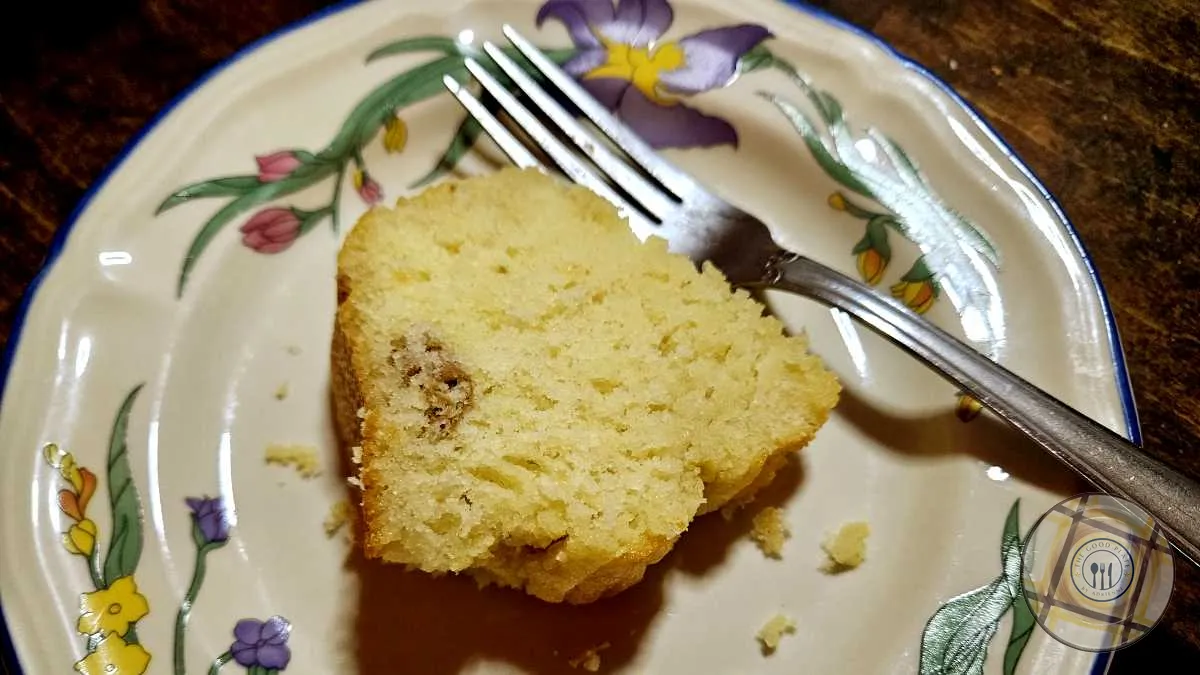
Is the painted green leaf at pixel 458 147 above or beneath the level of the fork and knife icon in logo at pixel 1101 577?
above

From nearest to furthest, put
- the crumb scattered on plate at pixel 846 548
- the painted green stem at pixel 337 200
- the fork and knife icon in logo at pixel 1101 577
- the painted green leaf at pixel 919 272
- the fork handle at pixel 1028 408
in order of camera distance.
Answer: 1. the fork handle at pixel 1028 408
2. the fork and knife icon in logo at pixel 1101 577
3. the crumb scattered on plate at pixel 846 548
4. the painted green leaf at pixel 919 272
5. the painted green stem at pixel 337 200

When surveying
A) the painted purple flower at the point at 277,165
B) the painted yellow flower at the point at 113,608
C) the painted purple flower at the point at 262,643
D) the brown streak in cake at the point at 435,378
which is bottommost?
the painted purple flower at the point at 262,643

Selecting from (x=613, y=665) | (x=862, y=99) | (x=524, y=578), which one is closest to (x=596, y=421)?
(x=524, y=578)

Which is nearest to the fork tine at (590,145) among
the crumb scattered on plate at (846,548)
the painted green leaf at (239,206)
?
the painted green leaf at (239,206)

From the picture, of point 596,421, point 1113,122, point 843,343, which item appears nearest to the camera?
point 596,421

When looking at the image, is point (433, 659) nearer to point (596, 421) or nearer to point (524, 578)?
point (524, 578)

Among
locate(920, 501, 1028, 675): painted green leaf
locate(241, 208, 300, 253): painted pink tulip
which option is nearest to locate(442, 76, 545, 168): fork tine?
locate(241, 208, 300, 253): painted pink tulip

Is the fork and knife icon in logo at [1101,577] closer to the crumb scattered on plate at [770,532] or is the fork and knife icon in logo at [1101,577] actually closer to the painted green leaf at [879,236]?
the crumb scattered on plate at [770,532]
